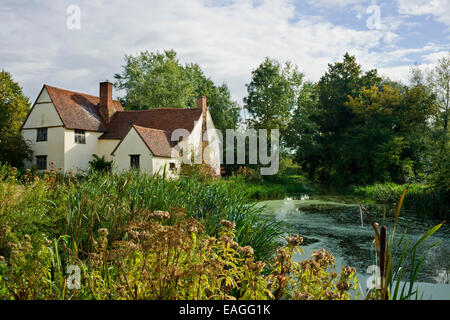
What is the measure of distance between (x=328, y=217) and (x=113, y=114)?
73.3ft

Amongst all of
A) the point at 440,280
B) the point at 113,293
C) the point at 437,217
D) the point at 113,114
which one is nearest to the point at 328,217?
the point at 437,217

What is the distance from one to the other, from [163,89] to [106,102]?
10.1 m

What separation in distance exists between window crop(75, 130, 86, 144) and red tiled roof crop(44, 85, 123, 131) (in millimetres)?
452

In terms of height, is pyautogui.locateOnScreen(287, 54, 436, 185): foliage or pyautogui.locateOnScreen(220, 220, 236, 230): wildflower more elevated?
pyautogui.locateOnScreen(287, 54, 436, 185): foliage

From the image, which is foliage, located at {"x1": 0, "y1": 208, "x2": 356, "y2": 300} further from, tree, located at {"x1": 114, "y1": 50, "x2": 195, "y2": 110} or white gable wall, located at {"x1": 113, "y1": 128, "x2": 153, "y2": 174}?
tree, located at {"x1": 114, "y1": 50, "x2": 195, "y2": 110}

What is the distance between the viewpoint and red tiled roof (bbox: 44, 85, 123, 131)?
1049 inches

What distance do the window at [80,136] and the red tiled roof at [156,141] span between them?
571 centimetres

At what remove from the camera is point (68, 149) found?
26125mm

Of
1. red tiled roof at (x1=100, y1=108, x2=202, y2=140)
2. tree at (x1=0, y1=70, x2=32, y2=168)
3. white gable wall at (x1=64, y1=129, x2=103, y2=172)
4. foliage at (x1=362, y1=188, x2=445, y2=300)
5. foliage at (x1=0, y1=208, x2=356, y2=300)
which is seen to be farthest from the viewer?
red tiled roof at (x1=100, y1=108, x2=202, y2=140)

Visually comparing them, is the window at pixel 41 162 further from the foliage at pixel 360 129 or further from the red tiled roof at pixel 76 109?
the foliage at pixel 360 129

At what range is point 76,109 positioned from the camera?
1094 inches

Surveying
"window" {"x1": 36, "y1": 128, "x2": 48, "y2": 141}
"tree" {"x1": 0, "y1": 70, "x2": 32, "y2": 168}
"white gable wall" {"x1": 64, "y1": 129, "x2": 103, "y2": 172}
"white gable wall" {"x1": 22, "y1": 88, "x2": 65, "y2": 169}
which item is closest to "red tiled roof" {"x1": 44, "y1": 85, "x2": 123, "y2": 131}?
"white gable wall" {"x1": 22, "y1": 88, "x2": 65, "y2": 169}

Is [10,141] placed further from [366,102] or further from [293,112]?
[366,102]

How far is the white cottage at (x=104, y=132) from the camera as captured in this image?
24312mm
